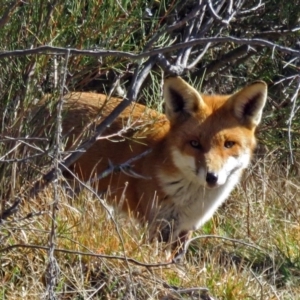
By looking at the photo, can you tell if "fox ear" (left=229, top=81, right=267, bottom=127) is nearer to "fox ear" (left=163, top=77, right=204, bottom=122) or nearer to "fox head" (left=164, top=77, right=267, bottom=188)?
"fox head" (left=164, top=77, right=267, bottom=188)

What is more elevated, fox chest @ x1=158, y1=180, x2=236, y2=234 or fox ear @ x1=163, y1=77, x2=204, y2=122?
fox ear @ x1=163, y1=77, x2=204, y2=122

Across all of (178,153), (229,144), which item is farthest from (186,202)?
(229,144)

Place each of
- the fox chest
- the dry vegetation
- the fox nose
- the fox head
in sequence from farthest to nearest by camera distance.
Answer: the fox chest → the fox head → the fox nose → the dry vegetation

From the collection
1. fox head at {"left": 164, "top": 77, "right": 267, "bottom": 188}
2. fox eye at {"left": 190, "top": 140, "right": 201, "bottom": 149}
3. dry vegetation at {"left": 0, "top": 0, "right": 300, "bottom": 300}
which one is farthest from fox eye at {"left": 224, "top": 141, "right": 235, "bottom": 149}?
dry vegetation at {"left": 0, "top": 0, "right": 300, "bottom": 300}

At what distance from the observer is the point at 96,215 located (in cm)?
499

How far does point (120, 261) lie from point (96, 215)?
576 millimetres

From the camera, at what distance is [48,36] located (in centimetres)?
484

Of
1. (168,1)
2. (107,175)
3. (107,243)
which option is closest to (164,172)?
(107,175)

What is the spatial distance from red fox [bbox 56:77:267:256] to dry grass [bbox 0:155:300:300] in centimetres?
26

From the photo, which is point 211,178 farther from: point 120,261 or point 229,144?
point 120,261

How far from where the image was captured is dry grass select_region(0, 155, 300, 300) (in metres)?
4.37

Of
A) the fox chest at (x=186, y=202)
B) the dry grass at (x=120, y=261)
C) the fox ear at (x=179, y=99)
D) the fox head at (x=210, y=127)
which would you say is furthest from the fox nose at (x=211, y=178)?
the fox ear at (x=179, y=99)

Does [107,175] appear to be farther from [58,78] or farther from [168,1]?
[168,1]

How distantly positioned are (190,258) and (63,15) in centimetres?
193
